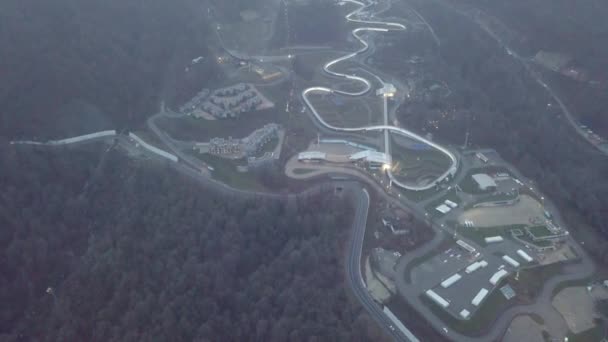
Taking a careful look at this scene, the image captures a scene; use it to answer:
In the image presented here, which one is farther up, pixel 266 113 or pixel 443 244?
pixel 266 113

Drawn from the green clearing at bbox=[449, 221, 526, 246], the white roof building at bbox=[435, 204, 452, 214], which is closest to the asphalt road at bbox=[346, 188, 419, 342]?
the white roof building at bbox=[435, 204, 452, 214]

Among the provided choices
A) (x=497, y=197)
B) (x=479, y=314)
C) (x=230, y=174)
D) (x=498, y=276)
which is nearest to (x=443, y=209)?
(x=497, y=197)

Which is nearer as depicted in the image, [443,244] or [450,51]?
[443,244]

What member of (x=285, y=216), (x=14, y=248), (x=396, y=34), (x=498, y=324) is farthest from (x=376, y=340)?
(x=396, y=34)

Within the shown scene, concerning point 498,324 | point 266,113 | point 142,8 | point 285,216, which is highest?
point 142,8

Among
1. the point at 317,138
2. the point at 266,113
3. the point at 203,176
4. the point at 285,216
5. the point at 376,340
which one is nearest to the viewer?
the point at 376,340

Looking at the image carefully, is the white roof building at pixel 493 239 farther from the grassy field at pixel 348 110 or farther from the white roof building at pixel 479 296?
the grassy field at pixel 348 110

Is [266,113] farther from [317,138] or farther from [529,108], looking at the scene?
[529,108]

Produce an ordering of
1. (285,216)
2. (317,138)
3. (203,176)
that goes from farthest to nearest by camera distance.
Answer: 1. (317,138)
2. (203,176)
3. (285,216)
